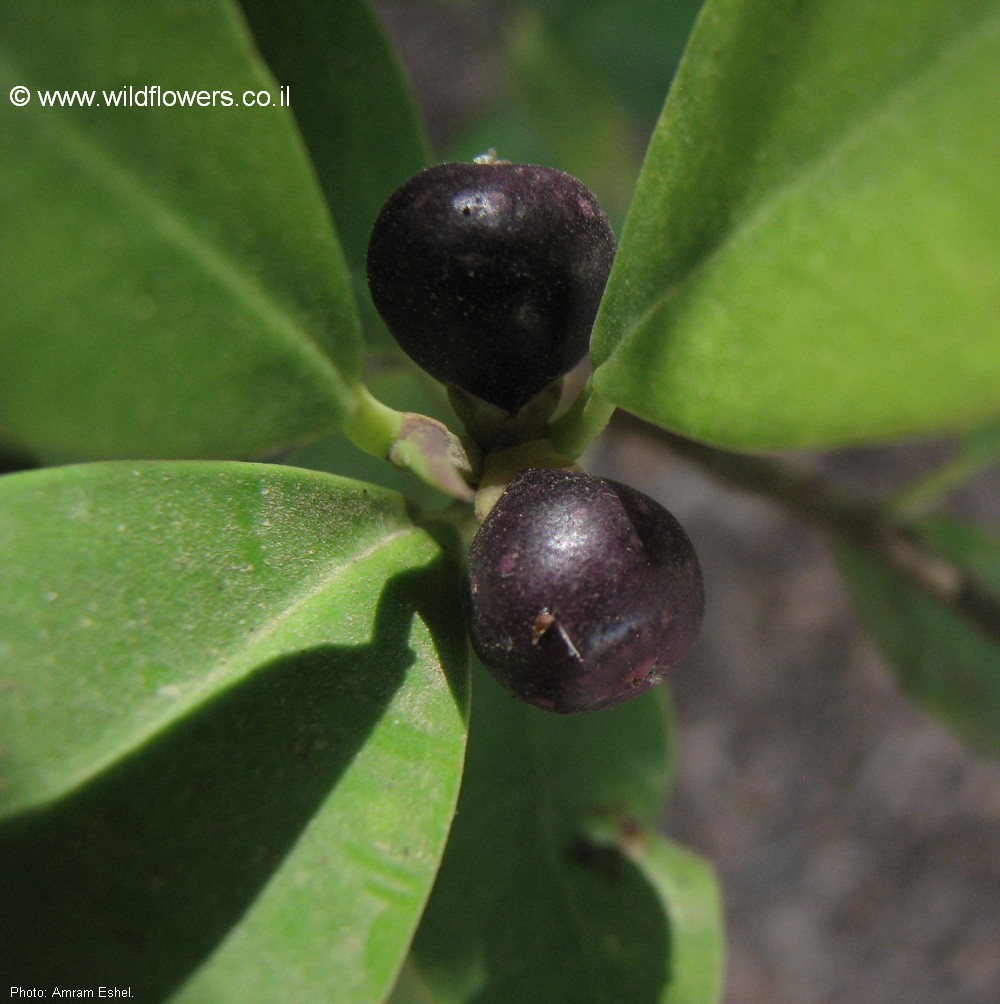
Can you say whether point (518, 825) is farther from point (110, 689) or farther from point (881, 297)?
point (881, 297)

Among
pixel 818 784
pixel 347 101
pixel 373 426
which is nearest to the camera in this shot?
pixel 373 426

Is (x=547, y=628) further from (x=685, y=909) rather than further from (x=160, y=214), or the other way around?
(x=685, y=909)

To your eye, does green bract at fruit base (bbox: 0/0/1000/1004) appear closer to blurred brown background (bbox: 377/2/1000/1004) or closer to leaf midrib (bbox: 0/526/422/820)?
leaf midrib (bbox: 0/526/422/820)

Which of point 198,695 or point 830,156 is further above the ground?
point 830,156

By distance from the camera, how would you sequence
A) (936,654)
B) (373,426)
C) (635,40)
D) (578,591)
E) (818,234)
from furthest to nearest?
1. (635,40)
2. (936,654)
3. (373,426)
4. (578,591)
5. (818,234)

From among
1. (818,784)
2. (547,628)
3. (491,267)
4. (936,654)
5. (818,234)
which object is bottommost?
(818,784)

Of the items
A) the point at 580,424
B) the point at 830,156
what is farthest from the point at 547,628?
the point at 830,156
